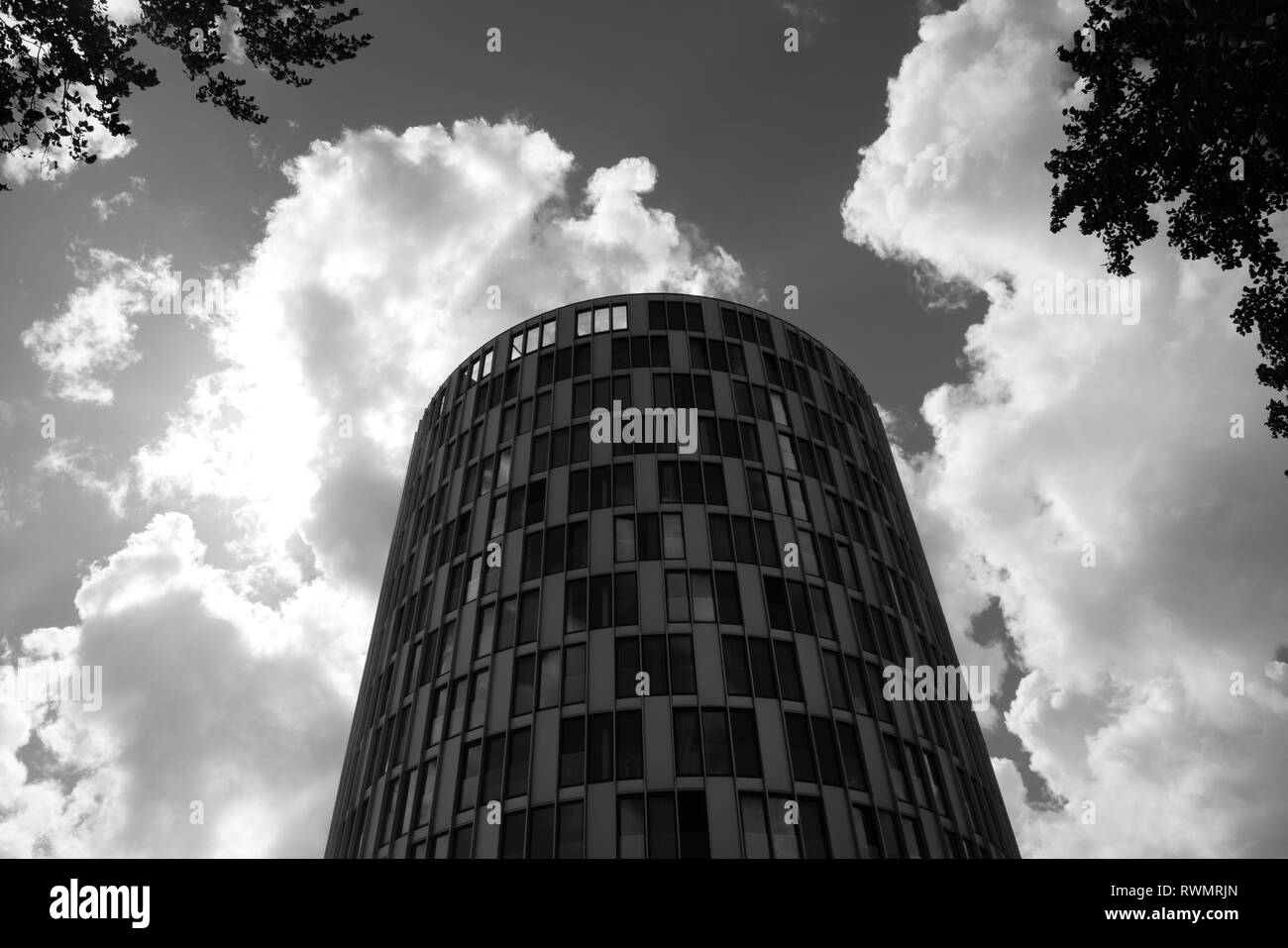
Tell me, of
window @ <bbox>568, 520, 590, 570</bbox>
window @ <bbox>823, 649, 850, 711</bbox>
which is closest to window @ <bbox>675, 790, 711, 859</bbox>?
window @ <bbox>823, 649, 850, 711</bbox>

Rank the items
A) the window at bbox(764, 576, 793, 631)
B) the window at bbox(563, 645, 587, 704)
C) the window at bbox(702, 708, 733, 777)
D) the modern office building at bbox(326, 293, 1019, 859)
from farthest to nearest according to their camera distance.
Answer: the window at bbox(764, 576, 793, 631), the window at bbox(563, 645, 587, 704), the modern office building at bbox(326, 293, 1019, 859), the window at bbox(702, 708, 733, 777)

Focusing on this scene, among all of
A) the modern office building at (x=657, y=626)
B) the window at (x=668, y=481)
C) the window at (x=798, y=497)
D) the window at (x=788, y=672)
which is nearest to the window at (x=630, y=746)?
the modern office building at (x=657, y=626)

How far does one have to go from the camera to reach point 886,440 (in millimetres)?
53719

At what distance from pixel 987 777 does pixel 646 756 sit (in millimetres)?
19204

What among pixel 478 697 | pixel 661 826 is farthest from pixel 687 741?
pixel 478 697

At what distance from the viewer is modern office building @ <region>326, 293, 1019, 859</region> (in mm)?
30750

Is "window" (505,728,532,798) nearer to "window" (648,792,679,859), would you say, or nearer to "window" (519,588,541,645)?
"window" (519,588,541,645)

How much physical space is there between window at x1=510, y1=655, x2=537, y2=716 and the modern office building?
80mm

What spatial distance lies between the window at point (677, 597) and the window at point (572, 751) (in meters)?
5.66

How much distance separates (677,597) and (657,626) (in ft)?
5.49

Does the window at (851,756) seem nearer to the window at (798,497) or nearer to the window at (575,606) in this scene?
the window at (798,497)

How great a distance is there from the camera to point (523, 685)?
3428cm
